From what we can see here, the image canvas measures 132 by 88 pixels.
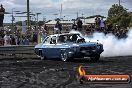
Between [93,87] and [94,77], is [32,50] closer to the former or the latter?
[93,87]

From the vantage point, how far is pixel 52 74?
1348 cm

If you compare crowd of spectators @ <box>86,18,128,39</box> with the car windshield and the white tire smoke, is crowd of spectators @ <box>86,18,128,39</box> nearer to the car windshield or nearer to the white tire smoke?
the white tire smoke

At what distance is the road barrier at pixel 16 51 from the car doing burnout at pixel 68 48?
6.49 feet

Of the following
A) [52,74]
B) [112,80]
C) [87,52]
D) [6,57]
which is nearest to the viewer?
[112,80]

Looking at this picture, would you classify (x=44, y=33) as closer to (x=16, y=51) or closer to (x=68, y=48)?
(x=16, y=51)

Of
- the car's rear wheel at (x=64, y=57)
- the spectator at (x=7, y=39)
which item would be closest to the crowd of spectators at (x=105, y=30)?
the spectator at (x=7, y=39)

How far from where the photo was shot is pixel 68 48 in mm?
19703

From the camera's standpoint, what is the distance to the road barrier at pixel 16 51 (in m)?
23.1

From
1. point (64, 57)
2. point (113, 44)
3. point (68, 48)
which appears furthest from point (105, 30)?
point (68, 48)

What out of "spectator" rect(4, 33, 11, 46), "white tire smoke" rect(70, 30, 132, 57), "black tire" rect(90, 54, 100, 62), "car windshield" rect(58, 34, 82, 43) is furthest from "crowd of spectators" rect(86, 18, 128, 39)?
"car windshield" rect(58, 34, 82, 43)

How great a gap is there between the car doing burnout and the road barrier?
6.49 ft

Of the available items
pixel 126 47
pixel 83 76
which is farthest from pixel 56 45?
pixel 83 76

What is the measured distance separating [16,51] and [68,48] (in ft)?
16.1

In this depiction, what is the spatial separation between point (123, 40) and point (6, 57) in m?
8.07
